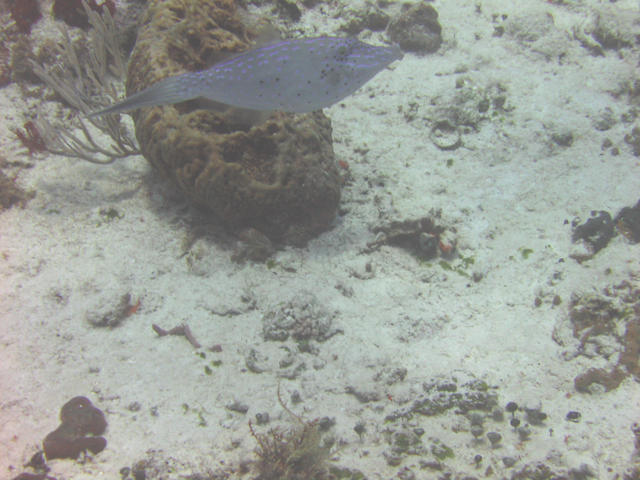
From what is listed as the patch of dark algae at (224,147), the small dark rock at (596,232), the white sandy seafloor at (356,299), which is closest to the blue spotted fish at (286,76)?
the patch of dark algae at (224,147)

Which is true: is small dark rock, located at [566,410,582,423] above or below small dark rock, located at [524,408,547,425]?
above

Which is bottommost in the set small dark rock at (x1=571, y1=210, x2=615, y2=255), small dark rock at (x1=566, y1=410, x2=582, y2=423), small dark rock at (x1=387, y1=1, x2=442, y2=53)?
small dark rock at (x1=566, y1=410, x2=582, y2=423)

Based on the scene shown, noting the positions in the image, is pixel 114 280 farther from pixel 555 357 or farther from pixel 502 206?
pixel 502 206

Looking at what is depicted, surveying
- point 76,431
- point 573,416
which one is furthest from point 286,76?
point 573,416

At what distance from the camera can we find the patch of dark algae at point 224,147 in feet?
13.7

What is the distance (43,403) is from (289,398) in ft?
7.04

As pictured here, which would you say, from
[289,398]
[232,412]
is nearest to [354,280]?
[289,398]

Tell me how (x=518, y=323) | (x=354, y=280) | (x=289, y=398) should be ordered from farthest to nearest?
(x=354, y=280) < (x=518, y=323) < (x=289, y=398)

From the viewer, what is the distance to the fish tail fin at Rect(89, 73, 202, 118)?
9.38 ft

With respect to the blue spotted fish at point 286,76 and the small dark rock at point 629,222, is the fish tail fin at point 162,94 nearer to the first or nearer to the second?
the blue spotted fish at point 286,76

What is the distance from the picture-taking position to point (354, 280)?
14.9 ft

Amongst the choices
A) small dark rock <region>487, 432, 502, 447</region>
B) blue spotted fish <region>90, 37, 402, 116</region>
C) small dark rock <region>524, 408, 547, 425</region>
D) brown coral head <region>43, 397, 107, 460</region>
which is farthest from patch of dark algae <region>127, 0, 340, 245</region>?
small dark rock <region>524, 408, 547, 425</region>

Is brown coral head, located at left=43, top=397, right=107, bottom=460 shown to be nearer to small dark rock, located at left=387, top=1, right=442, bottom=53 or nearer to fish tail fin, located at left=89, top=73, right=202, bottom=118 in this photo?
fish tail fin, located at left=89, top=73, right=202, bottom=118

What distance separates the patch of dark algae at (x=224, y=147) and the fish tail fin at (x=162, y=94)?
2.77ft
